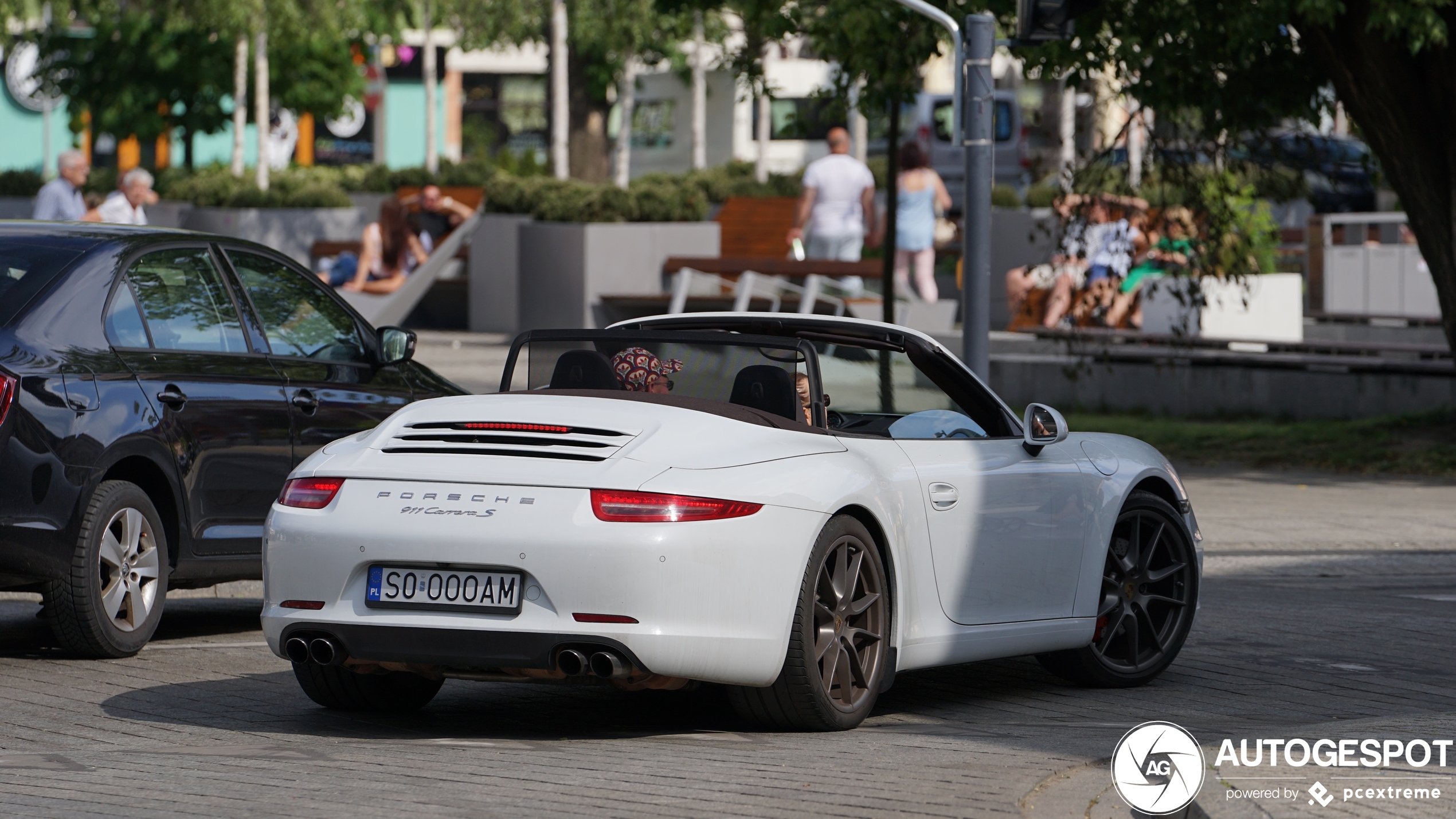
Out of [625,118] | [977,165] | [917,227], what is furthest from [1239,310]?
[625,118]

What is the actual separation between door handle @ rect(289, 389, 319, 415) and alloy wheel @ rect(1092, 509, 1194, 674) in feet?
10.6

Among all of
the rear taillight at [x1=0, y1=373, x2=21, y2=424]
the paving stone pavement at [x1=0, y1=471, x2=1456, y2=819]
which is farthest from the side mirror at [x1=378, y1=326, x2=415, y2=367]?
the rear taillight at [x1=0, y1=373, x2=21, y2=424]

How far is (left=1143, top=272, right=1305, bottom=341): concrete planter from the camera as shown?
70.4 ft

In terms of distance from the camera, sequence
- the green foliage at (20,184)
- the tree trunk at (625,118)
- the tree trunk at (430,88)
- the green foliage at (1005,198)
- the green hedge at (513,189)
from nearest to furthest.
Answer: the green hedge at (513,189), the green foliage at (1005,198), the green foliage at (20,184), the tree trunk at (625,118), the tree trunk at (430,88)

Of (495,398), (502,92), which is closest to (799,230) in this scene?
(495,398)

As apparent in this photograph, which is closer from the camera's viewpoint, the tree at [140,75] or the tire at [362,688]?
the tire at [362,688]

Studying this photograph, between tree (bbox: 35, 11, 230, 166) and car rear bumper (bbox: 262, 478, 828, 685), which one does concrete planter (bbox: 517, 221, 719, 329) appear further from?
tree (bbox: 35, 11, 230, 166)

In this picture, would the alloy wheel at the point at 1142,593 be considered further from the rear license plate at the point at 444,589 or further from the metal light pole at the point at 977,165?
the metal light pole at the point at 977,165

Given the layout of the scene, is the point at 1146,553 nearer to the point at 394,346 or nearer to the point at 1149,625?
the point at 1149,625

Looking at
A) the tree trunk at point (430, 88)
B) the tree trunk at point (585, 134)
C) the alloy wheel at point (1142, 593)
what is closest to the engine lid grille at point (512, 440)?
the alloy wheel at point (1142, 593)

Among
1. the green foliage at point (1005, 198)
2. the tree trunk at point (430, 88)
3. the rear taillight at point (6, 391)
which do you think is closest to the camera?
the rear taillight at point (6, 391)

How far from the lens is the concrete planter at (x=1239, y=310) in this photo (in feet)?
70.4

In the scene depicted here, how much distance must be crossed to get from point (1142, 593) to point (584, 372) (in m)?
2.28

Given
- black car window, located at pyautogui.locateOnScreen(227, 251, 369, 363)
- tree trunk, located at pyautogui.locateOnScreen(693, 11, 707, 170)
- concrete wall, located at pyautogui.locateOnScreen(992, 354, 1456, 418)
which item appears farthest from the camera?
tree trunk, located at pyautogui.locateOnScreen(693, 11, 707, 170)
